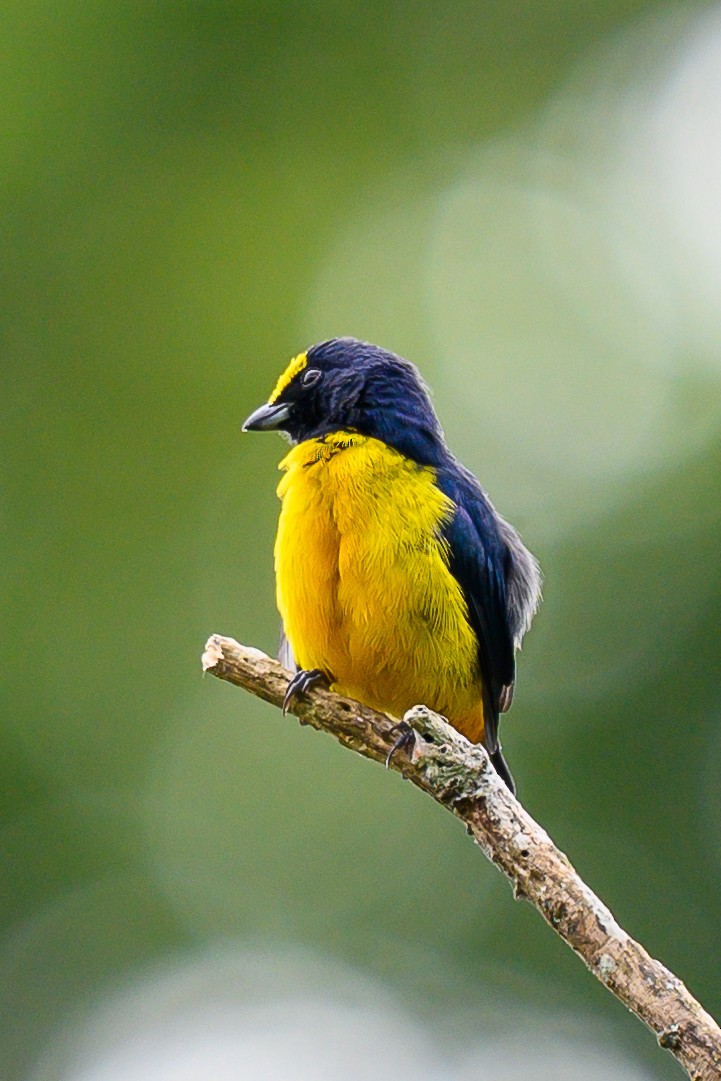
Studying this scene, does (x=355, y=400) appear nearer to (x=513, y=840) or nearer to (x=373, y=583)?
(x=373, y=583)

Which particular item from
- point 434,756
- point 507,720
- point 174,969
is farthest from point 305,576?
point 174,969

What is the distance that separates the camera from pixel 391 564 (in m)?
4.97

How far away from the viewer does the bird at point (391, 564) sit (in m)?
4.99

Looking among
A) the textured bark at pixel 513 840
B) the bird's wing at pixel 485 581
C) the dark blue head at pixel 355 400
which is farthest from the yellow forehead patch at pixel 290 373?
→ the textured bark at pixel 513 840

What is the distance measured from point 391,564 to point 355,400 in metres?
0.85

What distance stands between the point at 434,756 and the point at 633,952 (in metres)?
0.86

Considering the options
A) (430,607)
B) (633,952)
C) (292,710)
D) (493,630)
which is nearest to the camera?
(633,952)

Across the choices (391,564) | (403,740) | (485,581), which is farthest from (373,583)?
(403,740)

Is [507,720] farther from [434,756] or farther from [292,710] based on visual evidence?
[434,756]

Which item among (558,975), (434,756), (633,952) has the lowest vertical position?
(633,952)

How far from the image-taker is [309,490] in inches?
202

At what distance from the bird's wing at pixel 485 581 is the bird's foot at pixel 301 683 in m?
0.65

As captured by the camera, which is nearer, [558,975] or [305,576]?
[305,576]

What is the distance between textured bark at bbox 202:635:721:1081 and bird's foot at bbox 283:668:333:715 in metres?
0.02
